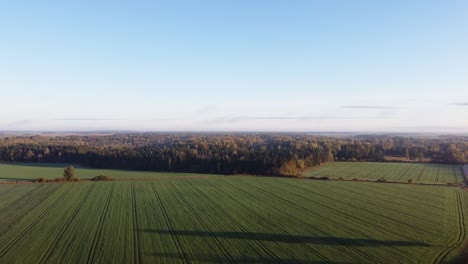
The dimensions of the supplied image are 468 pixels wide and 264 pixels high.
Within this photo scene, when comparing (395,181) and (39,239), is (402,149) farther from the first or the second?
(39,239)

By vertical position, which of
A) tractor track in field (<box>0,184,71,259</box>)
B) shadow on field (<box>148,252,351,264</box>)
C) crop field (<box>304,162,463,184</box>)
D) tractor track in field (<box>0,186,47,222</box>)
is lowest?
crop field (<box>304,162,463,184</box>)

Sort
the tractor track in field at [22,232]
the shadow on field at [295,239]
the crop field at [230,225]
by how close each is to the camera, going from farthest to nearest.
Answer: the shadow on field at [295,239] < the tractor track in field at [22,232] < the crop field at [230,225]

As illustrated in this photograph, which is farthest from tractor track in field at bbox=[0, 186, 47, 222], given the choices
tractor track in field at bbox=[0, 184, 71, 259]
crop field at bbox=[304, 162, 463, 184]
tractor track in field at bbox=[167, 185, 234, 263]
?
crop field at bbox=[304, 162, 463, 184]

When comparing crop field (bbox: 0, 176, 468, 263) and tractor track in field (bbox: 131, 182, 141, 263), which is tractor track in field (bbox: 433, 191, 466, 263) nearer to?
crop field (bbox: 0, 176, 468, 263)

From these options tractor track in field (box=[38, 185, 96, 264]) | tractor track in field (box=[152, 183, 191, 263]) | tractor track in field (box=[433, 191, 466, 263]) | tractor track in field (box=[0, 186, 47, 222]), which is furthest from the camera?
tractor track in field (box=[0, 186, 47, 222])

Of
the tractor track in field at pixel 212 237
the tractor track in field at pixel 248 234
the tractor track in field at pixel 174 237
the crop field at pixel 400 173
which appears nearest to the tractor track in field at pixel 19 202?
the tractor track in field at pixel 174 237

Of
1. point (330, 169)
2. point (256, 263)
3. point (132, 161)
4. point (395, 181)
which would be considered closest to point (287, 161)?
point (330, 169)

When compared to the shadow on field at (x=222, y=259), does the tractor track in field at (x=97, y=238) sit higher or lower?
lower

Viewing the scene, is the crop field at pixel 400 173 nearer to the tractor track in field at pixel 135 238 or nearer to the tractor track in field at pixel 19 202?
the tractor track in field at pixel 135 238

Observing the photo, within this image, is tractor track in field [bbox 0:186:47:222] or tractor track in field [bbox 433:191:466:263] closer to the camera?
tractor track in field [bbox 433:191:466:263]
